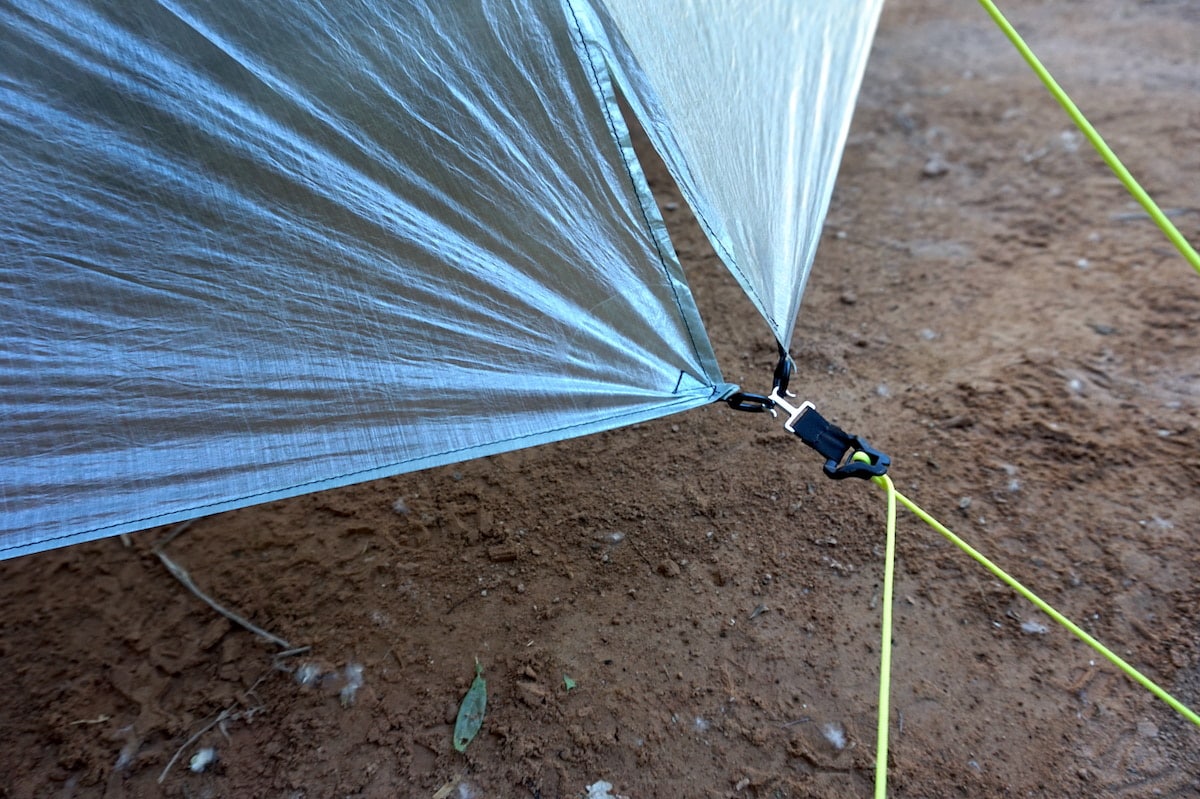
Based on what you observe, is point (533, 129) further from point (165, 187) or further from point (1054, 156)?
point (1054, 156)

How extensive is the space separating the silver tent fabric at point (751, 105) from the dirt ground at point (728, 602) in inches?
29.8

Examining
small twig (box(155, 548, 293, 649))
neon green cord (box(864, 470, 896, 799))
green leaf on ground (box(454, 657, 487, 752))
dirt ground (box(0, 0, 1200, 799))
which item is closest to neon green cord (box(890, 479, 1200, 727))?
neon green cord (box(864, 470, 896, 799))

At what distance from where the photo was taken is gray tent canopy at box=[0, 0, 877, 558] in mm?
1322

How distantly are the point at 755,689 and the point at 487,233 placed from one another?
3.74ft

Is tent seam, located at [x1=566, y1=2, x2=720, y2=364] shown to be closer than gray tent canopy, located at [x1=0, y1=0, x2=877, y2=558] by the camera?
No

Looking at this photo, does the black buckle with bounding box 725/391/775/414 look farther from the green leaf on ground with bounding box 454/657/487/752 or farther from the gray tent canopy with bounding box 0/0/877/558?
the green leaf on ground with bounding box 454/657/487/752

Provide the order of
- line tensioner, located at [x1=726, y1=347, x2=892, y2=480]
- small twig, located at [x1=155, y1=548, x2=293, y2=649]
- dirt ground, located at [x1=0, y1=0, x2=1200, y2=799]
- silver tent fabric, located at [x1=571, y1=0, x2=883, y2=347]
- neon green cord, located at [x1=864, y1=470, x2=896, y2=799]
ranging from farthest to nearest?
small twig, located at [x1=155, y1=548, x2=293, y2=649]
dirt ground, located at [x1=0, y1=0, x2=1200, y2=799]
silver tent fabric, located at [x1=571, y1=0, x2=883, y2=347]
line tensioner, located at [x1=726, y1=347, x2=892, y2=480]
neon green cord, located at [x1=864, y1=470, x2=896, y2=799]

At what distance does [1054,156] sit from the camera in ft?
10.5

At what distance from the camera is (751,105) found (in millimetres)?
1580

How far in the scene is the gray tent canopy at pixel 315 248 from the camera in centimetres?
132

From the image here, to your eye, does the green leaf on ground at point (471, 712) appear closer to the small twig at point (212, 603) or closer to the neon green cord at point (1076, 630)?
the small twig at point (212, 603)

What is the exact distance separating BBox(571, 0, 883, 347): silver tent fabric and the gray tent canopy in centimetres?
1

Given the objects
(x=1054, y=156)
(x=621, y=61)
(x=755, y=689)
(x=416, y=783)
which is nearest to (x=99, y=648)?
(x=416, y=783)

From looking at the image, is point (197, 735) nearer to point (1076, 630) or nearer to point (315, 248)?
point (315, 248)
